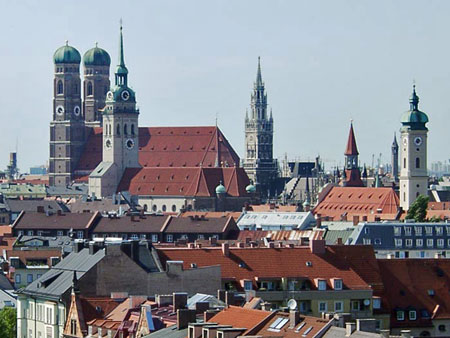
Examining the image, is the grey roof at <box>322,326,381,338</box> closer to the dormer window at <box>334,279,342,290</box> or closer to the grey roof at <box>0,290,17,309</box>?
the dormer window at <box>334,279,342,290</box>

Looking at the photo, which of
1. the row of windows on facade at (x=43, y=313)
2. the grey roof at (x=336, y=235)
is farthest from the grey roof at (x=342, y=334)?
the grey roof at (x=336, y=235)

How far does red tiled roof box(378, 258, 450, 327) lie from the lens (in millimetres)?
84688

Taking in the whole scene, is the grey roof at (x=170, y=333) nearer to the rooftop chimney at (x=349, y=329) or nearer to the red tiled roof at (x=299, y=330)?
the red tiled roof at (x=299, y=330)

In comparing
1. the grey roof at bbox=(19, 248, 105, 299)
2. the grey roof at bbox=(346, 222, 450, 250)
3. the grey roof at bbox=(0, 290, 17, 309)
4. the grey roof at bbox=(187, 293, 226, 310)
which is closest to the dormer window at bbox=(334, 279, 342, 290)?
the grey roof at bbox=(19, 248, 105, 299)

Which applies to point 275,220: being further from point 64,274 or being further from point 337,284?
point 64,274

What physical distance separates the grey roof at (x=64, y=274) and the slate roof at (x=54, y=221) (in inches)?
3074

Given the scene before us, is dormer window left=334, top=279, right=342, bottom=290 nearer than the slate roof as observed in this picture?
Yes

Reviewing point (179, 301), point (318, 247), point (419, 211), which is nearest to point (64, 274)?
point (318, 247)

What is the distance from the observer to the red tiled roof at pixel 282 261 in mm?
83875

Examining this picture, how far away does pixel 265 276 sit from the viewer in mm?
84125

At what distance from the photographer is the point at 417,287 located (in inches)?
3398

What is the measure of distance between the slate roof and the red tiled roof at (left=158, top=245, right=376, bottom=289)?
2963 inches

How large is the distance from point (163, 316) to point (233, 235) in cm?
9348

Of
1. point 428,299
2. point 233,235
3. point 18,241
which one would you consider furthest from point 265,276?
point 233,235
